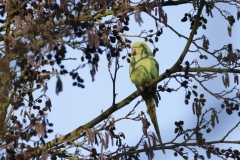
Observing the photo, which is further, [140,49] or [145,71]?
[140,49]

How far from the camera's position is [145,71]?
5.26m

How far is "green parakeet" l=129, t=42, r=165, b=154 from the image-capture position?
5.18 meters

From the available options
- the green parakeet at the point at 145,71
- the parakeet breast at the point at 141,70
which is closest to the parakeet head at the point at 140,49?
the green parakeet at the point at 145,71

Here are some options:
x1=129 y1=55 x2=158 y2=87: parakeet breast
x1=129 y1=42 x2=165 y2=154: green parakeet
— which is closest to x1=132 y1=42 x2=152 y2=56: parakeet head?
x1=129 y1=42 x2=165 y2=154: green parakeet

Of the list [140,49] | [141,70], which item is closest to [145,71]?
[141,70]

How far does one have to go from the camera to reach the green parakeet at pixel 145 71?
5.18 metres

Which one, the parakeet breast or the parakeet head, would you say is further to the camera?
the parakeet head

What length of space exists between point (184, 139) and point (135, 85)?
5.29 feet

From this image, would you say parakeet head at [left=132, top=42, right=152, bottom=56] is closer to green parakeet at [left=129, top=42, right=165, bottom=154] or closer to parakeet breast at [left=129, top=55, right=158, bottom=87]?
green parakeet at [left=129, top=42, right=165, bottom=154]

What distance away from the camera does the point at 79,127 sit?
3.85 meters

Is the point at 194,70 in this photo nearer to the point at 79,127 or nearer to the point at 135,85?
the point at 79,127

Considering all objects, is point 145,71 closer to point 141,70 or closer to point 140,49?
point 141,70

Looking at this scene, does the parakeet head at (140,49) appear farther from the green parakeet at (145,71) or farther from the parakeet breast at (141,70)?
the parakeet breast at (141,70)

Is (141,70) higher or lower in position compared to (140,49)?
lower
